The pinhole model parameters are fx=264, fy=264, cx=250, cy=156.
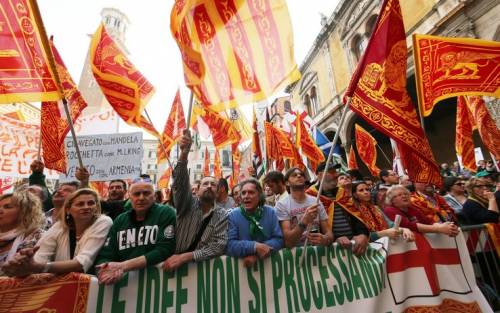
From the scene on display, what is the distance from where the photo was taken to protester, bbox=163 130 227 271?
2.20 m

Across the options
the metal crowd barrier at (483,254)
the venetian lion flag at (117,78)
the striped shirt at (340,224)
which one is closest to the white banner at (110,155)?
the venetian lion flag at (117,78)

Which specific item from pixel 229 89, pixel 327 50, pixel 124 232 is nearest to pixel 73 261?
pixel 124 232

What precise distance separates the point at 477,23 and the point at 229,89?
10519 millimetres

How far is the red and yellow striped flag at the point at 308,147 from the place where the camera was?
7949 mm

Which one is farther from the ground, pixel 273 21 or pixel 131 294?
pixel 273 21

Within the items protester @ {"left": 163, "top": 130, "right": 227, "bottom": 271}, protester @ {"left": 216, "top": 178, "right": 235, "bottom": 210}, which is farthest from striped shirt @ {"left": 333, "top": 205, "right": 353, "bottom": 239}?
protester @ {"left": 216, "top": 178, "right": 235, "bottom": 210}

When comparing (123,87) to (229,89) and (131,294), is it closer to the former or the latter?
(229,89)

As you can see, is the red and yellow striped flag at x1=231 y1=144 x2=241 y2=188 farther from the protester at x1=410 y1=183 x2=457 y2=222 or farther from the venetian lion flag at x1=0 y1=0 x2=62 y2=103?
the venetian lion flag at x1=0 y1=0 x2=62 y2=103

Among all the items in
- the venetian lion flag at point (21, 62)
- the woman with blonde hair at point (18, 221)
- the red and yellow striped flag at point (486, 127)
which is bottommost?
the woman with blonde hair at point (18, 221)

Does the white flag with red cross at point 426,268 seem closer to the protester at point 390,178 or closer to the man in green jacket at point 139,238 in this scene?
the man in green jacket at point 139,238

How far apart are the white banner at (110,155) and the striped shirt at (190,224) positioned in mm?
3177

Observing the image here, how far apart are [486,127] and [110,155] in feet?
24.6

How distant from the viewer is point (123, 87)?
12.9 feet

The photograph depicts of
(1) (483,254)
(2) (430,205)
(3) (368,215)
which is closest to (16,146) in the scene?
(3) (368,215)
